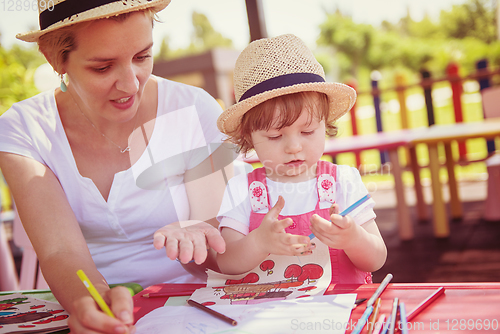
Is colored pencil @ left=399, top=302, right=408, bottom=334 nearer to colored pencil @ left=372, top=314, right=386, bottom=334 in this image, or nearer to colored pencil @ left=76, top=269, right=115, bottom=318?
colored pencil @ left=372, top=314, right=386, bottom=334

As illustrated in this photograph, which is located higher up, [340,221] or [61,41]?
[61,41]

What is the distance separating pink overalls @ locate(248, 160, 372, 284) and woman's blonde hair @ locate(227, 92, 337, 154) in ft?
0.42

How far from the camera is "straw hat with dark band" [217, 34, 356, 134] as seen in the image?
102cm

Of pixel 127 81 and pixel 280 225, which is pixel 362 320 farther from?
pixel 127 81

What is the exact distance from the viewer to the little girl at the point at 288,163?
3.18 ft

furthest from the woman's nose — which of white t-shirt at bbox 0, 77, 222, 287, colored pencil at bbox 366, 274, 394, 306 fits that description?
colored pencil at bbox 366, 274, 394, 306

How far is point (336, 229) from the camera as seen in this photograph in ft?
2.72

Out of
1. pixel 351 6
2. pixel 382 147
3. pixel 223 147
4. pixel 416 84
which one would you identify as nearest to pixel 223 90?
pixel 416 84

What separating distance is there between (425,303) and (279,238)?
0.28 m

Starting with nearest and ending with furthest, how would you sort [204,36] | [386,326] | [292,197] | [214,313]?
[386,326] < [214,313] < [292,197] < [204,36]

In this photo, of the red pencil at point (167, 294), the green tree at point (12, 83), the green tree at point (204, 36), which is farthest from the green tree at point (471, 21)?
the red pencil at point (167, 294)

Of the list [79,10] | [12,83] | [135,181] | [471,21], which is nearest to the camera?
[79,10]

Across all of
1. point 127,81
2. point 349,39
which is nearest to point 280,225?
point 127,81

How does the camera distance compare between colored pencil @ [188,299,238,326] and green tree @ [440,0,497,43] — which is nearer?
colored pencil @ [188,299,238,326]
